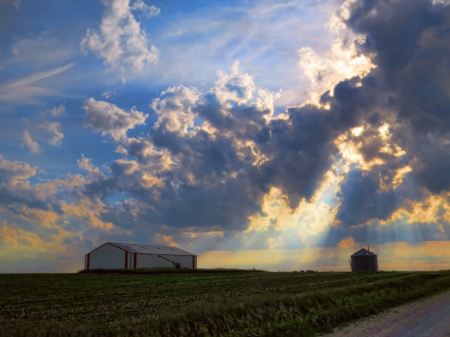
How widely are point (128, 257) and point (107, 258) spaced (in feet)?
21.0

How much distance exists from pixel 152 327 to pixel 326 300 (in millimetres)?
12478

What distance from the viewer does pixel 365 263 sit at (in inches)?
3999

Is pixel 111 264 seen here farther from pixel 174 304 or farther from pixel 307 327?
pixel 307 327

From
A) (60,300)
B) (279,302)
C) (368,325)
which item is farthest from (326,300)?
(60,300)

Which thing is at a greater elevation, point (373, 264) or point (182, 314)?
point (373, 264)

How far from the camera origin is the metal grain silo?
101 m

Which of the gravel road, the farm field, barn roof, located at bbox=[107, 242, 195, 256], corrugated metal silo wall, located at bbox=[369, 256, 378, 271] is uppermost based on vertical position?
barn roof, located at bbox=[107, 242, 195, 256]

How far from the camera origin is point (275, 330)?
16234 mm

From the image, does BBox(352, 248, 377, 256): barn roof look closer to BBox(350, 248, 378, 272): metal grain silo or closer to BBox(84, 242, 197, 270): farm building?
BBox(350, 248, 378, 272): metal grain silo

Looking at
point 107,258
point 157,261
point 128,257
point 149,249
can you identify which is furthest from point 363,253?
point 107,258

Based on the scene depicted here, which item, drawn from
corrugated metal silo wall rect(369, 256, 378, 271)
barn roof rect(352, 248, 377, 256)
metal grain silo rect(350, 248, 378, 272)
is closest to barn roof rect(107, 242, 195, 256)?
metal grain silo rect(350, 248, 378, 272)

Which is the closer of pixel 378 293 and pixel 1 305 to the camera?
pixel 1 305

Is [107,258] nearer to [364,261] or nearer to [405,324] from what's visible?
[364,261]

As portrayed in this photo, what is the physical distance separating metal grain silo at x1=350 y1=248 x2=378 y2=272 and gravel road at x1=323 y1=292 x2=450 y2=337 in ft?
269
